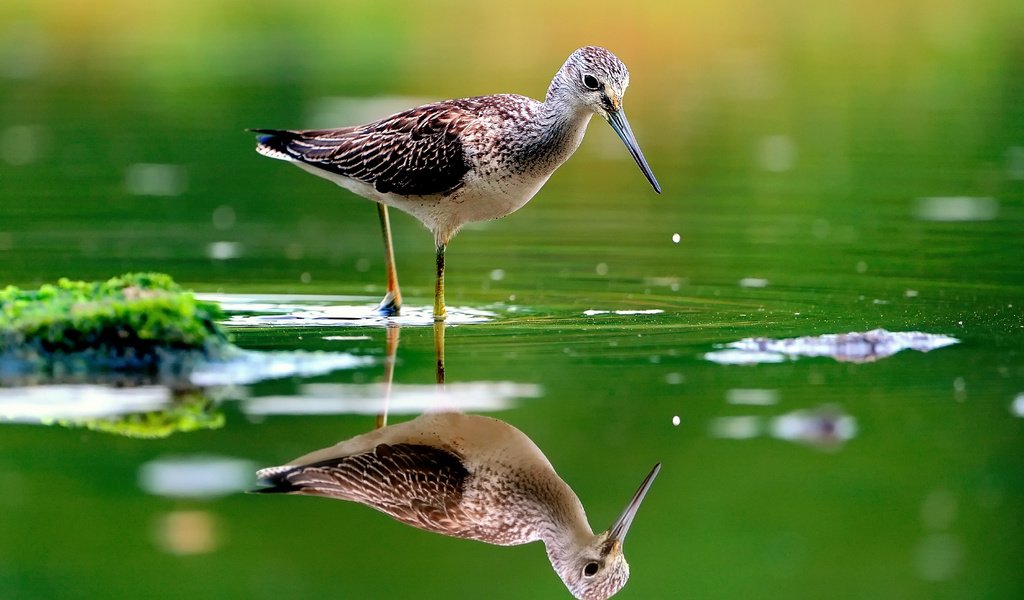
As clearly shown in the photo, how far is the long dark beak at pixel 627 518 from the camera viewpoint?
5953 mm

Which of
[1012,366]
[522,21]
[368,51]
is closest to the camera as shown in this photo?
[1012,366]

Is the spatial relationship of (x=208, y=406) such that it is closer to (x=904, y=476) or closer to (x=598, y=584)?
(x=598, y=584)

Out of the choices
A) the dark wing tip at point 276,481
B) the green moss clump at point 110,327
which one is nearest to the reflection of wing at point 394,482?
the dark wing tip at point 276,481

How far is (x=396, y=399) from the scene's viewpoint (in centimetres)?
750

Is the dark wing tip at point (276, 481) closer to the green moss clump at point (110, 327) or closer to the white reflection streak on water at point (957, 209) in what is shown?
the green moss clump at point (110, 327)

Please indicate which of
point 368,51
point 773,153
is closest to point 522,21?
point 368,51

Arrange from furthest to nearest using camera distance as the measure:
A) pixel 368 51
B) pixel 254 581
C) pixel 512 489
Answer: pixel 368 51 < pixel 512 489 < pixel 254 581

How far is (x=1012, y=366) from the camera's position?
26.8ft

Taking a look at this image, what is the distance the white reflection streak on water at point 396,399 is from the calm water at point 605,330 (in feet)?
0.08

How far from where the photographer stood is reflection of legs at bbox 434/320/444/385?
26.6 feet

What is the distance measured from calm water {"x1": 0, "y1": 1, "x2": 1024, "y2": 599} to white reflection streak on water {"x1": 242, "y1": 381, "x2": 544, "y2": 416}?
26mm

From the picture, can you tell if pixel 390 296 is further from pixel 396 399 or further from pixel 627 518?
pixel 627 518

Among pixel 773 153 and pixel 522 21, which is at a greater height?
pixel 522 21

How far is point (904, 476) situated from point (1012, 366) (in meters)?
2.02
